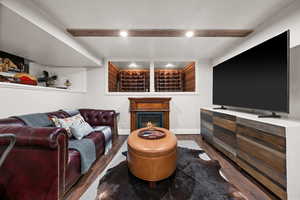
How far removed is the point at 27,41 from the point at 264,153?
3.91 meters

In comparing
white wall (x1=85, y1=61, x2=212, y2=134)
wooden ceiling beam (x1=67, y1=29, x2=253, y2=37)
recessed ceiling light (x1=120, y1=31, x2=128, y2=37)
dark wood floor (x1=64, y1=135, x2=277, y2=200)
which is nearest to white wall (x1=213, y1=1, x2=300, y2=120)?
wooden ceiling beam (x1=67, y1=29, x2=253, y2=37)

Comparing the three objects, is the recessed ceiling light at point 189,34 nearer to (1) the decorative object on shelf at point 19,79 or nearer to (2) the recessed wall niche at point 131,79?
(2) the recessed wall niche at point 131,79

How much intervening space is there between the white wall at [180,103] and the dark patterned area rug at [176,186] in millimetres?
1895

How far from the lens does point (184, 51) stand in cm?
322

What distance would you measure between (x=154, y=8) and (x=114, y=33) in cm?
96

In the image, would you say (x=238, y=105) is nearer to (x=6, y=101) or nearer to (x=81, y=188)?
(x=81, y=188)

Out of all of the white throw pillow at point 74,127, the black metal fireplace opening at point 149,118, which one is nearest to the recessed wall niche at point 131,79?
the black metal fireplace opening at point 149,118

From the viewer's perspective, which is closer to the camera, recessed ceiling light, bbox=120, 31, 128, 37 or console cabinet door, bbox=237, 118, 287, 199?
console cabinet door, bbox=237, 118, 287, 199

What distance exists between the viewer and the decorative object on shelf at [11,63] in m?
2.25

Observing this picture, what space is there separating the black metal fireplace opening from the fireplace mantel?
90 millimetres

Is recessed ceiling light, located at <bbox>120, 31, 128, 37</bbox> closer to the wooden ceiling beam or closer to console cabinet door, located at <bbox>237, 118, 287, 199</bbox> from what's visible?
the wooden ceiling beam

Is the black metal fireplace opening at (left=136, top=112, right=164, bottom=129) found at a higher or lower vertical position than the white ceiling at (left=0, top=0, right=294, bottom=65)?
lower

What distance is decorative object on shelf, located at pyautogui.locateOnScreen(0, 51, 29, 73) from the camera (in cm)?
225

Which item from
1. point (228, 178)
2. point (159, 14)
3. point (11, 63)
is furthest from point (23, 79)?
point (228, 178)
